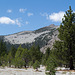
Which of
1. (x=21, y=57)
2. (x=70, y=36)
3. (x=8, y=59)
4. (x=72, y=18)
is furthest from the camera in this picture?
(x=8, y=59)

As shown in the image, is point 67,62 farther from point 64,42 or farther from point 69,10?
point 69,10

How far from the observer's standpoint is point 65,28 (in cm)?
2831

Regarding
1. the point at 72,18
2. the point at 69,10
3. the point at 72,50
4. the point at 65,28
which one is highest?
the point at 69,10

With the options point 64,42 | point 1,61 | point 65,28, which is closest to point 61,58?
point 64,42

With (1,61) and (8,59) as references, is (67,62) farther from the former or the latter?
(1,61)

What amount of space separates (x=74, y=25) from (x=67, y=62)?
849 centimetres

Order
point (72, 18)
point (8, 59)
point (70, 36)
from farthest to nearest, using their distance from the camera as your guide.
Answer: point (8, 59)
point (72, 18)
point (70, 36)

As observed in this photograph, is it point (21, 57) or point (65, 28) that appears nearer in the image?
point (65, 28)

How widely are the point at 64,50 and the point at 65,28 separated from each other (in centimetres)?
514

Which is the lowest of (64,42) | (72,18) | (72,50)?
(72,50)

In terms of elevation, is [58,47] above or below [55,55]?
above

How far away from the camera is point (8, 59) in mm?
65625

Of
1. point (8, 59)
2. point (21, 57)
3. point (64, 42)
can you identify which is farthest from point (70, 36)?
point (8, 59)

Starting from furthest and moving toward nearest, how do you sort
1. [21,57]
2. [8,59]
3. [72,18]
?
1. [8,59]
2. [21,57]
3. [72,18]
